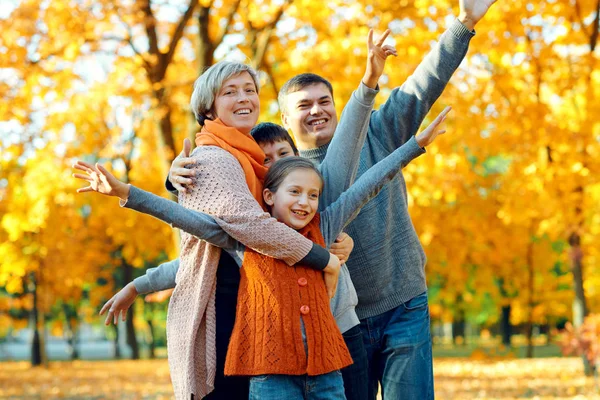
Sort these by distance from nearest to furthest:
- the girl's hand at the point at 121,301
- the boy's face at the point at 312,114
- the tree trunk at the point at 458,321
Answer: the girl's hand at the point at 121,301 → the boy's face at the point at 312,114 → the tree trunk at the point at 458,321

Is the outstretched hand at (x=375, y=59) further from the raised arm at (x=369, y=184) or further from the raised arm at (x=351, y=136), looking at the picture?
the raised arm at (x=369, y=184)

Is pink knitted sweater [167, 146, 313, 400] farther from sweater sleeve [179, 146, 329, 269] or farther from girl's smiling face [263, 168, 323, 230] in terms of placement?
girl's smiling face [263, 168, 323, 230]

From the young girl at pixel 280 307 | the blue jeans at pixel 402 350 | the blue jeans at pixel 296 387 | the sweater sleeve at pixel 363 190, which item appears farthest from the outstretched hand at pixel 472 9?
the blue jeans at pixel 296 387

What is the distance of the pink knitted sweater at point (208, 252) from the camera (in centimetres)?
258

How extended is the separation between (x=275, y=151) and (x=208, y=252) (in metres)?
0.61

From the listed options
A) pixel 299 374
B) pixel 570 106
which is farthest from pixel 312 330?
pixel 570 106

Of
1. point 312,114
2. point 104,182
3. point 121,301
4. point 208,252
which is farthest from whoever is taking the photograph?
point 312,114

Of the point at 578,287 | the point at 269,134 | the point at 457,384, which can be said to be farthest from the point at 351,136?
the point at 578,287

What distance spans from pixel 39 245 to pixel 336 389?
66.3 feet

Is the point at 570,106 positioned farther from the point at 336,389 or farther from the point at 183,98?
the point at 336,389

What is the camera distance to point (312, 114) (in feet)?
11.2

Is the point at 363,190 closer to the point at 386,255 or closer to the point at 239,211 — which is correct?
the point at 239,211

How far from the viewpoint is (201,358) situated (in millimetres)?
2660

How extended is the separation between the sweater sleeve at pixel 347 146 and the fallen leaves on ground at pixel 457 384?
7635 mm
